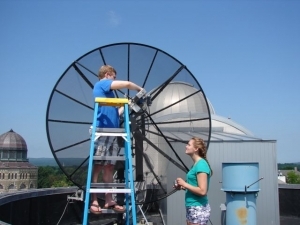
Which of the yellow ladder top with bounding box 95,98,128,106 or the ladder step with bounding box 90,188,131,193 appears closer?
the ladder step with bounding box 90,188,131,193

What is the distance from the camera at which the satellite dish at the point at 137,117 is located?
6320mm

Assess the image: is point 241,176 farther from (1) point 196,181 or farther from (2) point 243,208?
(1) point 196,181

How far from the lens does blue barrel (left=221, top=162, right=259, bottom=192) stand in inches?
339

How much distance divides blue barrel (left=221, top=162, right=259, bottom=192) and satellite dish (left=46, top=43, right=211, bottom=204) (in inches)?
69.9

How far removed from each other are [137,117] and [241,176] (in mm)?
4002

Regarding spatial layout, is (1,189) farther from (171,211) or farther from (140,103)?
(140,103)

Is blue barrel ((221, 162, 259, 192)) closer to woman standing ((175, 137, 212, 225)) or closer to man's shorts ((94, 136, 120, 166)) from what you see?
man's shorts ((94, 136, 120, 166))

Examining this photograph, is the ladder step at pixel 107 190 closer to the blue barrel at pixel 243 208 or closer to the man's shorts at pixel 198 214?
the man's shorts at pixel 198 214

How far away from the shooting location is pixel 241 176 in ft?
28.3

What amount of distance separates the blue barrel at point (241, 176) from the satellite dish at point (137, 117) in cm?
178

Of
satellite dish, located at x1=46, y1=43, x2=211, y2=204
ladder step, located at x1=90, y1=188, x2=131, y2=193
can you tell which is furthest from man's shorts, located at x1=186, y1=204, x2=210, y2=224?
satellite dish, located at x1=46, y1=43, x2=211, y2=204

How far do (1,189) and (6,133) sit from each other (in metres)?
14.6

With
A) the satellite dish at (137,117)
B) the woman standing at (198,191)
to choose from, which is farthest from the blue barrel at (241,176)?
the woman standing at (198,191)

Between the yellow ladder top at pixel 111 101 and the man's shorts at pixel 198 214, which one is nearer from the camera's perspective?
the man's shorts at pixel 198 214
